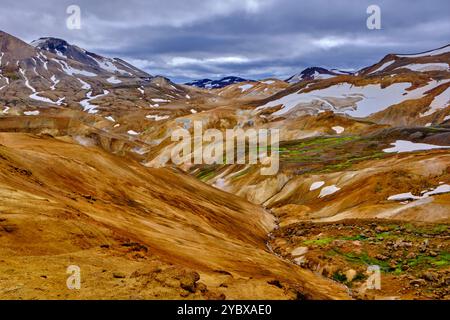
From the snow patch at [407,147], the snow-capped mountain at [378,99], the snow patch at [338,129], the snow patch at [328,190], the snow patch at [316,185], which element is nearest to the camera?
the snow patch at [328,190]

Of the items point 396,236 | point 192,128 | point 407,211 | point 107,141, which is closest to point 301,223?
point 407,211

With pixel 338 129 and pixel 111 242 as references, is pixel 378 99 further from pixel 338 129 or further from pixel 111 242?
pixel 111 242

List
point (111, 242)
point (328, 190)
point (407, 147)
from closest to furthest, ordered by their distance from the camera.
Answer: point (111, 242) → point (328, 190) → point (407, 147)

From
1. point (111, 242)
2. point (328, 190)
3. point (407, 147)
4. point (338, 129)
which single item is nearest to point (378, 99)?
point (338, 129)

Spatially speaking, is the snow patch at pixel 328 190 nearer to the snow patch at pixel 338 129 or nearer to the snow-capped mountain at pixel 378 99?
the snow patch at pixel 338 129

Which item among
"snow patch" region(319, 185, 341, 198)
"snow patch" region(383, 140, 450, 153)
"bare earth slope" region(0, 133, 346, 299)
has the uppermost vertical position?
"snow patch" region(383, 140, 450, 153)

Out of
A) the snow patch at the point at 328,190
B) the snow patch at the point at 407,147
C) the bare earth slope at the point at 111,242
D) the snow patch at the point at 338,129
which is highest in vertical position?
the snow patch at the point at 338,129

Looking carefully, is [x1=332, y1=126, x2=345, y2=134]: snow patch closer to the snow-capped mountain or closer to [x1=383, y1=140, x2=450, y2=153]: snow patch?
the snow-capped mountain

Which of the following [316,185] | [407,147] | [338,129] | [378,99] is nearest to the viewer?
[316,185]

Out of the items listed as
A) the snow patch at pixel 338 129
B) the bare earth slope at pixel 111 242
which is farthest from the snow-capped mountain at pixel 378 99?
the bare earth slope at pixel 111 242

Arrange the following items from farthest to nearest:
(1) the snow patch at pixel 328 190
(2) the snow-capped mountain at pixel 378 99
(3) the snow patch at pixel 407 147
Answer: (2) the snow-capped mountain at pixel 378 99
(3) the snow patch at pixel 407 147
(1) the snow patch at pixel 328 190

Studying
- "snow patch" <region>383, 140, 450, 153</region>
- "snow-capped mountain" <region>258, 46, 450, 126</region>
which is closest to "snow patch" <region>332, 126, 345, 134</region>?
"snow-capped mountain" <region>258, 46, 450, 126</region>

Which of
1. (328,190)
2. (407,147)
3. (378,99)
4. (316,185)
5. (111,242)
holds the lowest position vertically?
(328,190)
